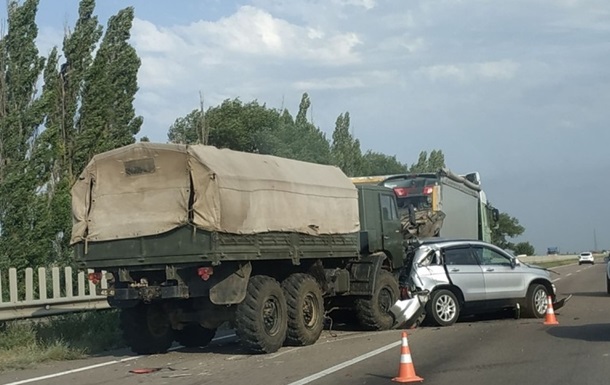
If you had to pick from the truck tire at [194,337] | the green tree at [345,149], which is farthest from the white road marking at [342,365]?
A: the green tree at [345,149]

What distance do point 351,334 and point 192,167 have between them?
16.9ft

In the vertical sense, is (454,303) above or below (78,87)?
below

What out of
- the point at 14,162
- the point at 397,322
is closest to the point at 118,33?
the point at 14,162

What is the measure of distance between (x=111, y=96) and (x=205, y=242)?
67.3 feet

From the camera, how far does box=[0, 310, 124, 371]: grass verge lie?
540 inches

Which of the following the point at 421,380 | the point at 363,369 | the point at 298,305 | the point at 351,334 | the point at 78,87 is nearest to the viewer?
the point at 421,380

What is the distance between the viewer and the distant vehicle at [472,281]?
1661 centimetres

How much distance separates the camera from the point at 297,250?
14.0 metres

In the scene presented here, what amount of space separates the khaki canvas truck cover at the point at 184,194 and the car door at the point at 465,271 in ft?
11.4

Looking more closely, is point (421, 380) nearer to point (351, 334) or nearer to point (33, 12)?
point (351, 334)

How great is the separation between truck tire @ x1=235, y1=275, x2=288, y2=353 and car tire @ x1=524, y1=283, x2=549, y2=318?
5.98 metres

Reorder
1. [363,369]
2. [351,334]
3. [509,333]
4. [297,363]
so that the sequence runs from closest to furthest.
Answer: [363,369], [297,363], [509,333], [351,334]

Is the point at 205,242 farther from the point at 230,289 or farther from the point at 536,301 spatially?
the point at 536,301

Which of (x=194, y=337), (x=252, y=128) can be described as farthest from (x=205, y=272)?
(x=252, y=128)
